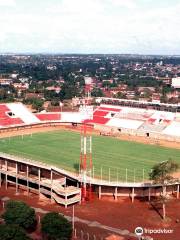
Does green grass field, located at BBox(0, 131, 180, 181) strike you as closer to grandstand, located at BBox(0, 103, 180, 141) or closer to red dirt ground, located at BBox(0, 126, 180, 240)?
red dirt ground, located at BBox(0, 126, 180, 240)

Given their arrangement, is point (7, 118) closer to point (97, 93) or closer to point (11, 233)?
point (11, 233)

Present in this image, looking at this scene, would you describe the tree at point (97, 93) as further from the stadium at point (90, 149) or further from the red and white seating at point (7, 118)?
the red and white seating at point (7, 118)

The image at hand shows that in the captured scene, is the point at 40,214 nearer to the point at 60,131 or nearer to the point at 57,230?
the point at 57,230

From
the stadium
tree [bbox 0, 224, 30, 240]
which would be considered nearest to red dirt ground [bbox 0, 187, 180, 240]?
the stadium

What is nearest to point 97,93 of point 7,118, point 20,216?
point 7,118

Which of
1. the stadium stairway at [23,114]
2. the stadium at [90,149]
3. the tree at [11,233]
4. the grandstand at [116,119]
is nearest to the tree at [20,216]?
the tree at [11,233]

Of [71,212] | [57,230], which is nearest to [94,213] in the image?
[71,212]
